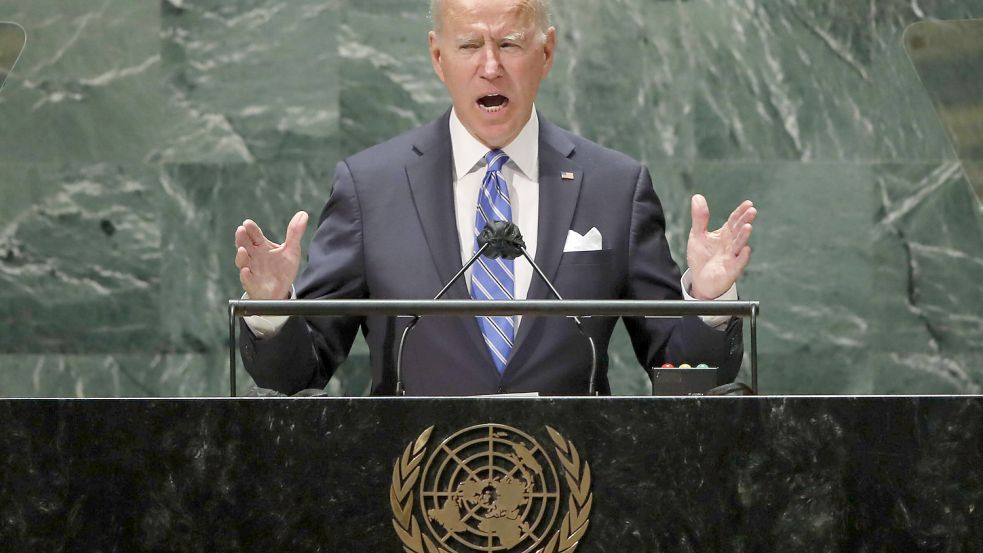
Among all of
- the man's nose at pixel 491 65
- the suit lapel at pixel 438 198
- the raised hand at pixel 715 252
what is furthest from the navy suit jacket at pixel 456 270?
the man's nose at pixel 491 65

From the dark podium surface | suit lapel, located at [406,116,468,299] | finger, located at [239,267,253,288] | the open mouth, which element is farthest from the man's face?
the dark podium surface

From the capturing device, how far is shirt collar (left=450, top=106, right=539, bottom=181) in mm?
3299

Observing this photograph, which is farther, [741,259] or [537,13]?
[537,13]

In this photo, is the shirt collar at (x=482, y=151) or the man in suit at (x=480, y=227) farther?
the shirt collar at (x=482, y=151)

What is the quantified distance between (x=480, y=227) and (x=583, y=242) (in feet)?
0.79

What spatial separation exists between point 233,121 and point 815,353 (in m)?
2.30

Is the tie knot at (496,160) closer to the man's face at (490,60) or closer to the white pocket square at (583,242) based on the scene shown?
the man's face at (490,60)

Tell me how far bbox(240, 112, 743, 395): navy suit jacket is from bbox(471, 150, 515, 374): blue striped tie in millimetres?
37

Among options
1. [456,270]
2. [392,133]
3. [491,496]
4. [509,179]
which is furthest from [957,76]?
[491,496]

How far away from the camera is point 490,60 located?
10.5ft

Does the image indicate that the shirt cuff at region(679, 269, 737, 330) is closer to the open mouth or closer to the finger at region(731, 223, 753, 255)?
the finger at region(731, 223, 753, 255)

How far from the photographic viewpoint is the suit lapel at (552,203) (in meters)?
3.06

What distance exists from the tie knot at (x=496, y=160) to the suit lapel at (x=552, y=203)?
95mm

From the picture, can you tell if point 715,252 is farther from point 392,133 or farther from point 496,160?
point 392,133
